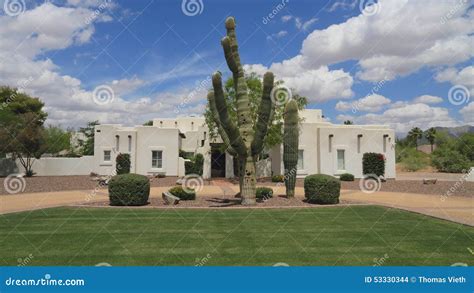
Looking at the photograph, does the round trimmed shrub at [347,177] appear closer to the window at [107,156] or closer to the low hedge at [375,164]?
the low hedge at [375,164]

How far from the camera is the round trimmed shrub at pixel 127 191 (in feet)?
42.6

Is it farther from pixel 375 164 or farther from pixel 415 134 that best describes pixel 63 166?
pixel 415 134

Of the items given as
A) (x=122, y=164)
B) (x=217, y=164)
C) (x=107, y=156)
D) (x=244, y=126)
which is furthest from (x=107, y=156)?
(x=244, y=126)

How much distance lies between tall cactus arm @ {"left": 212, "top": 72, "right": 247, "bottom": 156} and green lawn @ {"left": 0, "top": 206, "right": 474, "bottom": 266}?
2.79 meters

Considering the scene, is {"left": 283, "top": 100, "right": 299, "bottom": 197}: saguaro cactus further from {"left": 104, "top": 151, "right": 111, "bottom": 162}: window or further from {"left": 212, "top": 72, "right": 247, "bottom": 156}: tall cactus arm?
{"left": 104, "top": 151, "right": 111, "bottom": 162}: window

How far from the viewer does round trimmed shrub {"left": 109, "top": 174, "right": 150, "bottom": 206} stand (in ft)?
42.6

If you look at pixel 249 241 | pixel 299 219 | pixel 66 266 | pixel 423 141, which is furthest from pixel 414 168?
pixel 66 266

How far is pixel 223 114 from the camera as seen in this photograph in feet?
38.3

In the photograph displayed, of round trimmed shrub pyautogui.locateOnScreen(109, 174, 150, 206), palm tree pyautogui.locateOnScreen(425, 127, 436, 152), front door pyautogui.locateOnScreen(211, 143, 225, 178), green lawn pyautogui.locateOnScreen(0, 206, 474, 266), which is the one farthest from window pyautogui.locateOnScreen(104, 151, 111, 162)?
palm tree pyautogui.locateOnScreen(425, 127, 436, 152)

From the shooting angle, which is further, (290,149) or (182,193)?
(290,149)

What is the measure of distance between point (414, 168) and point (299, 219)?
1593 inches

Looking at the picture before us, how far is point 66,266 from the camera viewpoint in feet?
19.2

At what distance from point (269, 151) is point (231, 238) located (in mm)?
21904

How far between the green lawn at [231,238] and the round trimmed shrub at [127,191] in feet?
4.88
